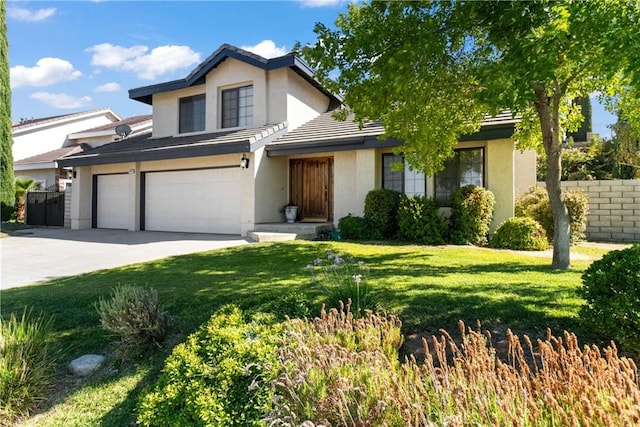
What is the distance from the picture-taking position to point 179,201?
15.6 metres

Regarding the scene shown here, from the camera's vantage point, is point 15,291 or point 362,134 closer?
point 15,291

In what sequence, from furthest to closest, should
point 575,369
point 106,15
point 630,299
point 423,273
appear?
point 106,15 → point 423,273 → point 630,299 → point 575,369

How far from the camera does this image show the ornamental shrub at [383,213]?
11.8 metres

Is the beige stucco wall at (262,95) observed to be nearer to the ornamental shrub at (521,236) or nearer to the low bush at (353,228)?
the low bush at (353,228)

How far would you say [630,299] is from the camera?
3123 millimetres

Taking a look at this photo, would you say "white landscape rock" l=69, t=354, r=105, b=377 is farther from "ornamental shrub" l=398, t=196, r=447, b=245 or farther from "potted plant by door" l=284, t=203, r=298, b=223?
"potted plant by door" l=284, t=203, r=298, b=223

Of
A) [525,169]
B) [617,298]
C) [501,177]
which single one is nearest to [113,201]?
[501,177]

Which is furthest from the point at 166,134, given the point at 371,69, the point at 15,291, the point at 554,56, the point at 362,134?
the point at 554,56

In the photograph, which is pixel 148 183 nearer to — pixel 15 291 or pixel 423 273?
pixel 15 291

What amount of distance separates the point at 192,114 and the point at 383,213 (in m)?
10.6

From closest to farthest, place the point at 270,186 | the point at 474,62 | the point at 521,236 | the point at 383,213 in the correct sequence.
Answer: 1. the point at 474,62
2. the point at 521,236
3. the point at 383,213
4. the point at 270,186

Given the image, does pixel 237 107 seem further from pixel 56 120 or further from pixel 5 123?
pixel 56 120

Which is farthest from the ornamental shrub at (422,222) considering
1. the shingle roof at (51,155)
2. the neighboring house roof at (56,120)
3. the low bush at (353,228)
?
the neighboring house roof at (56,120)

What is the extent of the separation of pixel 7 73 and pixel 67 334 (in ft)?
59.5
